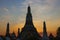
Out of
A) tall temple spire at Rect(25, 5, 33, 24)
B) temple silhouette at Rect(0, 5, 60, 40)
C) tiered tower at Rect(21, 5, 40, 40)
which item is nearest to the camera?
temple silhouette at Rect(0, 5, 60, 40)

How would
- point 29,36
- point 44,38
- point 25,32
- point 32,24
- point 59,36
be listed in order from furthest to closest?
point 32,24 < point 25,32 < point 29,36 < point 44,38 < point 59,36

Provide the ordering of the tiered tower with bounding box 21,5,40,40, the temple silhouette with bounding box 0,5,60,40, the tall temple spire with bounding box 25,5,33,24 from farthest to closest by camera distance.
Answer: the tall temple spire with bounding box 25,5,33,24
the tiered tower with bounding box 21,5,40,40
the temple silhouette with bounding box 0,5,60,40

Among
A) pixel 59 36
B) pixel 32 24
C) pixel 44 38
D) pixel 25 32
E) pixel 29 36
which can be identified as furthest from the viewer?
pixel 32 24

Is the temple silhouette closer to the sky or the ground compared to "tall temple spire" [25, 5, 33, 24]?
closer to the ground

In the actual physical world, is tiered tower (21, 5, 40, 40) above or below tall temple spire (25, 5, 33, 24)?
below

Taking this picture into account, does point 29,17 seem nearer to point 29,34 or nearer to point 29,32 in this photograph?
point 29,32

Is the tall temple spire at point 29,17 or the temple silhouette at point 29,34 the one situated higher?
the tall temple spire at point 29,17

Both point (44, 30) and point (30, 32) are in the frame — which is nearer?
point (44, 30)

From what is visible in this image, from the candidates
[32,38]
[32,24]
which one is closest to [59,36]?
[32,38]

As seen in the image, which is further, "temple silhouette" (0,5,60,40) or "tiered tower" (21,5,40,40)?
"tiered tower" (21,5,40,40)

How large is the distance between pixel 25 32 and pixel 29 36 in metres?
5.67

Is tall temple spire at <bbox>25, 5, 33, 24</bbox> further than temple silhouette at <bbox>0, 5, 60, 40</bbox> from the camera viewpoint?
Yes

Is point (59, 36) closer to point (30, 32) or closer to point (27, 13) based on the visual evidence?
point (30, 32)

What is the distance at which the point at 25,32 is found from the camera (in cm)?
7550
